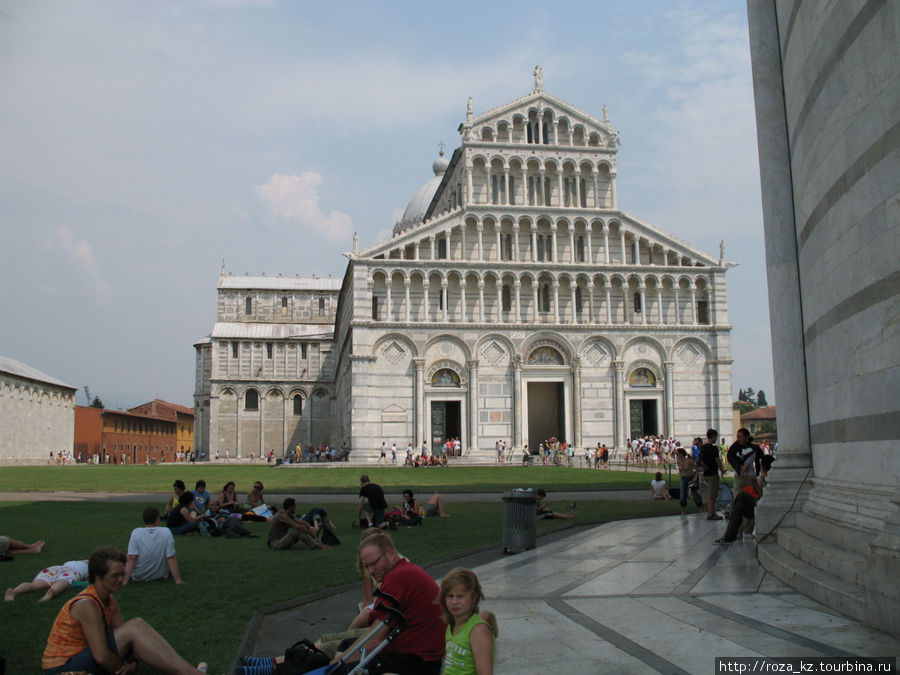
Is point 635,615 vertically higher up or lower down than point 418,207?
lower down

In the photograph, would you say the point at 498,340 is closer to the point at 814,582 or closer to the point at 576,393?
the point at 576,393

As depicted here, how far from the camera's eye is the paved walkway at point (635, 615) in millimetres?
6793

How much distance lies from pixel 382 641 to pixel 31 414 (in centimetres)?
7433

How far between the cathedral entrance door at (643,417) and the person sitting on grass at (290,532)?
38345 mm

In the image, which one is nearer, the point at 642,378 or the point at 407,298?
the point at 407,298

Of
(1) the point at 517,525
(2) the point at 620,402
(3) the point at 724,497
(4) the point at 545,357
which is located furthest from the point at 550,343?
(1) the point at 517,525

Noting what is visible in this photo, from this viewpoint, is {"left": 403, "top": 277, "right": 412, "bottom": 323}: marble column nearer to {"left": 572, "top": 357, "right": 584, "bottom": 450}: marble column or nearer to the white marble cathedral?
the white marble cathedral

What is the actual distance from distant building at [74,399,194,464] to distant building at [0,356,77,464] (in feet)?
11.3

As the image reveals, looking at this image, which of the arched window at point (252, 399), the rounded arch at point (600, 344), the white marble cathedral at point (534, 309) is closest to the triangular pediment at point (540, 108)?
the white marble cathedral at point (534, 309)

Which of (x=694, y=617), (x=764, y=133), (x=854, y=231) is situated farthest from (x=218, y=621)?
(x=764, y=133)

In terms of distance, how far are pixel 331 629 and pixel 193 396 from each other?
279 feet

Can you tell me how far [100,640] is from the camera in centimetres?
628

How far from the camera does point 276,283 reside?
90.2 metres

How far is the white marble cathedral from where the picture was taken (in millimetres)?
48406
